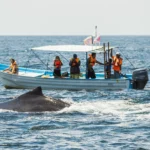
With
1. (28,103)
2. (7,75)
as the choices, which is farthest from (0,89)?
(28,103)

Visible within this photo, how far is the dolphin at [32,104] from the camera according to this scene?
1051 inches

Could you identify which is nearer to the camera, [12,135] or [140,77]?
[12,135]

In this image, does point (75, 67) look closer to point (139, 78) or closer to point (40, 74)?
point (139, 78)

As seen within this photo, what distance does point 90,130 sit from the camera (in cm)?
2294

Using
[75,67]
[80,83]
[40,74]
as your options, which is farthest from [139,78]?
[40,74]

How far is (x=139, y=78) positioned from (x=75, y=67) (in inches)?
158

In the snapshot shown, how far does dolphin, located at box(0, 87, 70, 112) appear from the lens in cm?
2669

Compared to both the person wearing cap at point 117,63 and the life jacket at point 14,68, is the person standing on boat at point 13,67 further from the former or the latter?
the person wearing cap at point 117,63

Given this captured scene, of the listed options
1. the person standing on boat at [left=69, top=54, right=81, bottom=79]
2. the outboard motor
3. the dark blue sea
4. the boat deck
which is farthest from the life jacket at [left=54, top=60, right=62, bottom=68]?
the dark blue sea

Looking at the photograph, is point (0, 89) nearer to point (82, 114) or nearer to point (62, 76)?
point (62, 76)

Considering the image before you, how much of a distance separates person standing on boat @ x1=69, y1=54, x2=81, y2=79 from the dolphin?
1075cm

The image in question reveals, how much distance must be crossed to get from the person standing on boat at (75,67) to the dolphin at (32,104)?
1075 centimetres

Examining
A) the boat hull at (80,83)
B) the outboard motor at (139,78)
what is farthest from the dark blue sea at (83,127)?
the outboard motor at (139,78)

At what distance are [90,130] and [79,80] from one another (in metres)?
15.2
